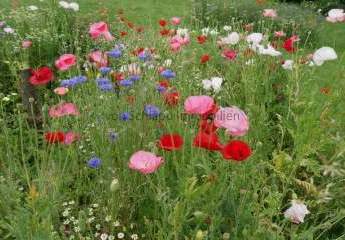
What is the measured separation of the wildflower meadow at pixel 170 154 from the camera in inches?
76.7

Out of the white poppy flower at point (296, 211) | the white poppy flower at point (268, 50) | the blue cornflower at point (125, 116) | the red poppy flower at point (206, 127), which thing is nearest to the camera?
the white poppy flower at point (296, 211)

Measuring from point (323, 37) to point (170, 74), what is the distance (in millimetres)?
4973

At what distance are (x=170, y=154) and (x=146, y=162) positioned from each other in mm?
631

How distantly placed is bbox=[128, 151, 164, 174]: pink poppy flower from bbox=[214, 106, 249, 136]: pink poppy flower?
24 cm

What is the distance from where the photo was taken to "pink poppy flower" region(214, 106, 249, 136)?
1951mm

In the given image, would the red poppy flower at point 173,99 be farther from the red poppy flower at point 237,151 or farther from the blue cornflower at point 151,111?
the red poppy flower at point 237,151

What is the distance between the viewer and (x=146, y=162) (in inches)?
76.5

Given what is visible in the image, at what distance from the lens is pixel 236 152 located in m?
1.75

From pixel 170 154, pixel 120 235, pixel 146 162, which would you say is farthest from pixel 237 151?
pixel 170 154

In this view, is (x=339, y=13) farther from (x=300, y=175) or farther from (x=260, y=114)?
(x=300, y=175)

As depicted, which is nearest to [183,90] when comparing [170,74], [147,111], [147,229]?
[170,74]

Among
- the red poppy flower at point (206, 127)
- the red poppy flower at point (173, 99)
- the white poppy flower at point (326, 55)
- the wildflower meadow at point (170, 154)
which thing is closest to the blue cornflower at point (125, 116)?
the wildflower meadow at point (170, 154)

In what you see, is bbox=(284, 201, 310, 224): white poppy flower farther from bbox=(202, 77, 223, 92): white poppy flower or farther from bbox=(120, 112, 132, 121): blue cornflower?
bbox=(202, 77, 223, 92): white poppy flower

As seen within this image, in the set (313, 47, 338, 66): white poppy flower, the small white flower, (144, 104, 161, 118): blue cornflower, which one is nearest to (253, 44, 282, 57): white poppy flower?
(313, 47, 338, 66): white poppy flower
